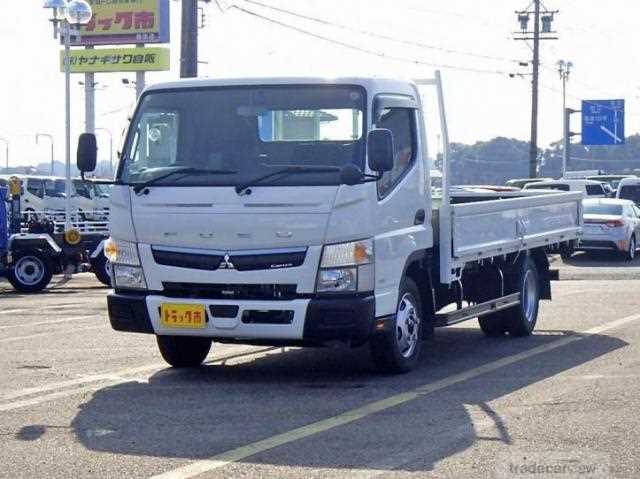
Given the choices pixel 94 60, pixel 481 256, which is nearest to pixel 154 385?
pixel 481 256

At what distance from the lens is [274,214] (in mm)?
10367

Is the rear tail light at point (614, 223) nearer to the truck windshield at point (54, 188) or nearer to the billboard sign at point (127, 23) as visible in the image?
the truck windshield at point (54, 188)

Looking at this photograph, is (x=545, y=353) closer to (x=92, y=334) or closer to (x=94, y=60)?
(x=92, y=334)

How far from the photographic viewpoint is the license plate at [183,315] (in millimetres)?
10597

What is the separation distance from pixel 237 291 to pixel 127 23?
184 feet

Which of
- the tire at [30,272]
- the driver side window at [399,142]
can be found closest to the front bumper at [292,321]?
the driver side window at [399,142]

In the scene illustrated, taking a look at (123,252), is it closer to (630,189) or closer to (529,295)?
(529,295)

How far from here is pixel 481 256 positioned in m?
12.9

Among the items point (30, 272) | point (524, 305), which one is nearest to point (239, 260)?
point (524, 305)

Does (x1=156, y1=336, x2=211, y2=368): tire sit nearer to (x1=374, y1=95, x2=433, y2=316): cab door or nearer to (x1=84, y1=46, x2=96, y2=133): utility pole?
(x1=374, y1=95, x2=433, y2=316): cab door

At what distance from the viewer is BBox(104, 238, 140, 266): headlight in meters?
10.9

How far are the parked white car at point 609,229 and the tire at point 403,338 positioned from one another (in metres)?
21.0

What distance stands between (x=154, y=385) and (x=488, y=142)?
112 meters

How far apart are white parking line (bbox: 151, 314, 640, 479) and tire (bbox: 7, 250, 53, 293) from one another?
11916 millimetres
